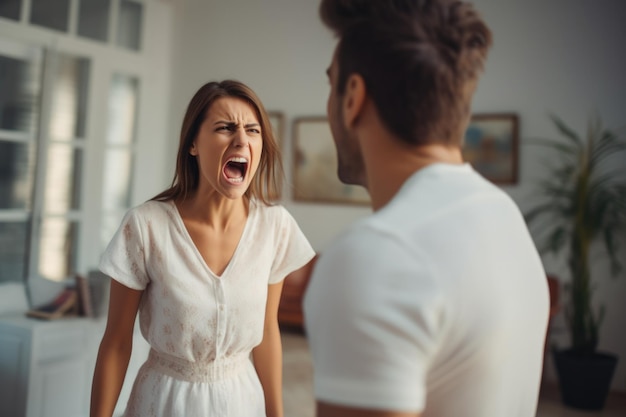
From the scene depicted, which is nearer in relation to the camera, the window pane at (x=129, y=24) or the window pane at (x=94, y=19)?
the window pane at (x=94, y=19)

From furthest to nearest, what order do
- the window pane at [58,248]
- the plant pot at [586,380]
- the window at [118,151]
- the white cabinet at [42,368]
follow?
the window at [118,151] < the window pane at [58,248] < the plant pot at [586,380] < the white cabinet at [42,368]

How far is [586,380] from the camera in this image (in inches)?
164

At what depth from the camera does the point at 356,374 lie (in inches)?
21.8

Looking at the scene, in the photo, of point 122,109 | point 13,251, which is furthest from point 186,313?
point 122,109

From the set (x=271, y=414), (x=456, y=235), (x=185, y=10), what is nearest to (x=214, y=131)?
(x=271, y=414)

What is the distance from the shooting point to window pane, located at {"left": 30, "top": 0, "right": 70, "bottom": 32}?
4.21 metres

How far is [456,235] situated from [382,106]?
0.17m

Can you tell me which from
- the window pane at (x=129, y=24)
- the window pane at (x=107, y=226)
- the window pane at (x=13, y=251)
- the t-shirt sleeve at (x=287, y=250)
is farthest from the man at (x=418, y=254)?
the window pane at (x=129, y=24)

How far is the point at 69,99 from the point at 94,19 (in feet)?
2.40

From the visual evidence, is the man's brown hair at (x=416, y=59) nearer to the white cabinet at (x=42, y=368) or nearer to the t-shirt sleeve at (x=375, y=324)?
the t-shirt sleeve at (x=375, y=324)

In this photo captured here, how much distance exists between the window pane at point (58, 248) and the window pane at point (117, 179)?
47 centimetres

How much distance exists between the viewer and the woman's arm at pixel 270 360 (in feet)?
4.56

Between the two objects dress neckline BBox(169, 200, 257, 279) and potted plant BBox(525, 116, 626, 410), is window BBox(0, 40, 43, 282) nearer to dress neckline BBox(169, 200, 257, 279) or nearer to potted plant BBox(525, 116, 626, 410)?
dress neckline BBox(169, 200, 257, 279)

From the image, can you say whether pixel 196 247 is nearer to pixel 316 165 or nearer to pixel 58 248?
pixel 58 248
